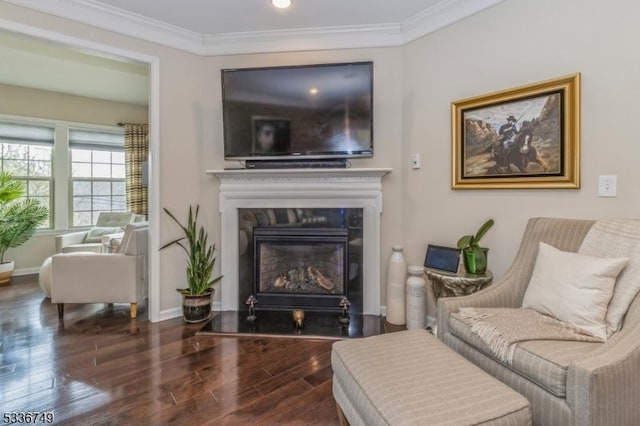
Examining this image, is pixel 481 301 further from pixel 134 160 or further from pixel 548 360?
pixel 134 160

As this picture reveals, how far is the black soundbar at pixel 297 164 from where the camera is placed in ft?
9.34

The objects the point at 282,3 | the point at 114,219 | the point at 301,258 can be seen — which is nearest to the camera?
the point at 282,3

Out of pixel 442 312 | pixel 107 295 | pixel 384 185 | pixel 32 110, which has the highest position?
pixel 32 110

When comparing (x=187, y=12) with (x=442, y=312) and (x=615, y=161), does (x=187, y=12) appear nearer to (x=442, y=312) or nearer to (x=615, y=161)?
(x=442, y=312)

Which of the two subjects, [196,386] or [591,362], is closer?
[591,362]

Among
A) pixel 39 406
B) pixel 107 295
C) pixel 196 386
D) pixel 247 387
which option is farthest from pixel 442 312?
pixel 107 295

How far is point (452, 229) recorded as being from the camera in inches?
105

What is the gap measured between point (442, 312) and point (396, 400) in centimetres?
82

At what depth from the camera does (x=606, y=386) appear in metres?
1.16

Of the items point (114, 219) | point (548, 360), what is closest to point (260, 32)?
point (548, 360)

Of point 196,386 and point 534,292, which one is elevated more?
point 534,292

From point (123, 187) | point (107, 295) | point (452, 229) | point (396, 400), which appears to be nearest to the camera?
point (396, 400)

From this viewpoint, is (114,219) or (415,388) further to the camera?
(114,219)

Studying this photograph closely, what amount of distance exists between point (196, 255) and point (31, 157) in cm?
375
